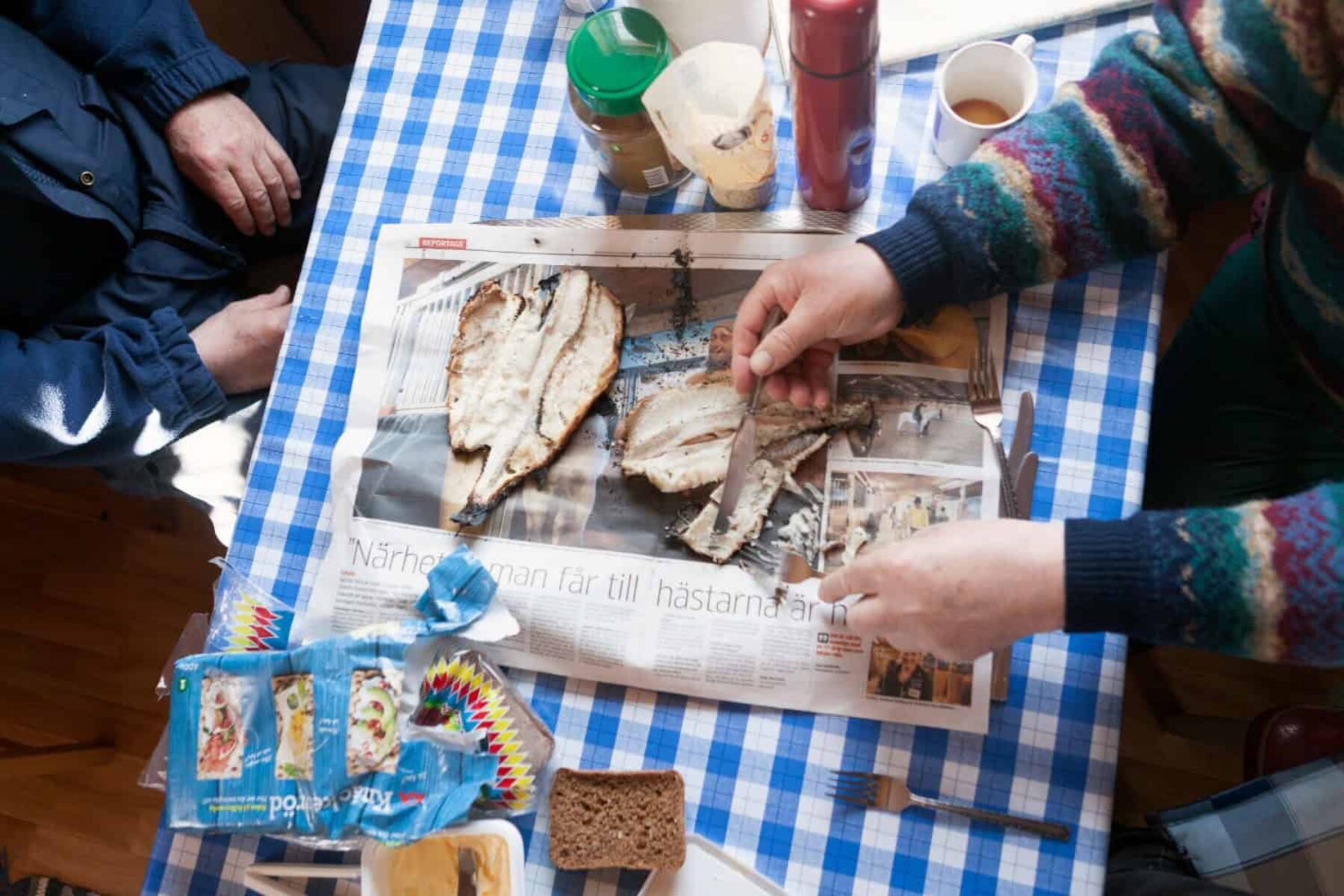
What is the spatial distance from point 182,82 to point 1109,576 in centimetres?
105

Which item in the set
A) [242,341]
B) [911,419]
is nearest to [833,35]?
[911,419]

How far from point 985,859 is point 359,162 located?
2.71 feet

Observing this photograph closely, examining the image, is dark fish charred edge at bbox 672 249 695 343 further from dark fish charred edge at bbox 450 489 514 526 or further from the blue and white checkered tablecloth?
dark fish charred edge at bbox 450 489 514 526

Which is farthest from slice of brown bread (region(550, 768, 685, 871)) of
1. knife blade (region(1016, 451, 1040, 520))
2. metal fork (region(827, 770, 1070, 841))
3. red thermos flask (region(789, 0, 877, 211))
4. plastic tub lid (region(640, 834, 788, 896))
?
red thermos flask (region(789, 0, 877, 211))

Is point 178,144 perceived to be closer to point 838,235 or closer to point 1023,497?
point 838,235

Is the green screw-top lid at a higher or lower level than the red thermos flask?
higher

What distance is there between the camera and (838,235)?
0.84 m

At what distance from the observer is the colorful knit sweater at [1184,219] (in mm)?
619

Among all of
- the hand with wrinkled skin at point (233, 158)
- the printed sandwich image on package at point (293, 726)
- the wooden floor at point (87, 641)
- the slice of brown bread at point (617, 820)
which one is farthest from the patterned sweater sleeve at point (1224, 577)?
the wooden floor at point (87, 641)

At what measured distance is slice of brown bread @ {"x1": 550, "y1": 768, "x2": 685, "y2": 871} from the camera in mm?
735

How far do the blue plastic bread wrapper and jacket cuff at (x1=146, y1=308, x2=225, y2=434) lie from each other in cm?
30

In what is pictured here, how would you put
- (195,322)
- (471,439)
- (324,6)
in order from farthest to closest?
(324,6)
(195,322)
(471,439)

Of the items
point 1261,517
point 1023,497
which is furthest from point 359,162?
point 1261,517

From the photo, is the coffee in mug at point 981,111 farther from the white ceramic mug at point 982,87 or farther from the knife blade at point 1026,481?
the knife blade at point 1026,481
